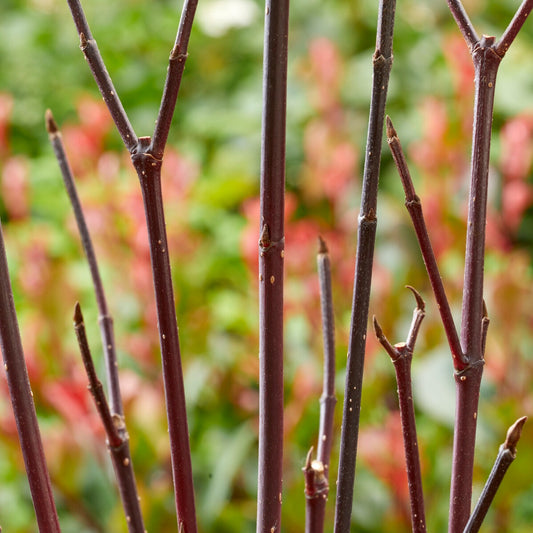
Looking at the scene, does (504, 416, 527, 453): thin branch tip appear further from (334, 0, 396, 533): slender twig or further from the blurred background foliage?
the blurred background foliage

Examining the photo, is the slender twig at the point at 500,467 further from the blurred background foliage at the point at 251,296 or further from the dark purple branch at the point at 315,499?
the blurred background foliage at the point at 251,296

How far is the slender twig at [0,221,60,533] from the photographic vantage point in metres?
0.25

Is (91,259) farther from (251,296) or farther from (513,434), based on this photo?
(251,296)

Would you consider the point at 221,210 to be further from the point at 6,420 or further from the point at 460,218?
the point at 6,420

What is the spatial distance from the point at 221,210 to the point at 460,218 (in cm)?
76

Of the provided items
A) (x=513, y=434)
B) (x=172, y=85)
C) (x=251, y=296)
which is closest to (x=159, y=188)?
(x=172, y=85)

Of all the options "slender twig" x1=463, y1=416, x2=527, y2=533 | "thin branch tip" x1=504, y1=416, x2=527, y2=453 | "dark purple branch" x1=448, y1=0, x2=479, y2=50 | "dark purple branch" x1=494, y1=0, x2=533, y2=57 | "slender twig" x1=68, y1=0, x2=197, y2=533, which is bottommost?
"slender twig" x1=463, y1=416, x2=527, y2=533

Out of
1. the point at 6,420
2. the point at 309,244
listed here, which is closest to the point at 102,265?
the point at 309,244

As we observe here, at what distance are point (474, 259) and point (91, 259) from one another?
0.54 ft

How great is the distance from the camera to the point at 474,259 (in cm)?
27

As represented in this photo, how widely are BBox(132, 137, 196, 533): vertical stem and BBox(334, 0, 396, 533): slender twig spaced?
0.06 metres

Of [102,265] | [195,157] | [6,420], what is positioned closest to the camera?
[6,420]

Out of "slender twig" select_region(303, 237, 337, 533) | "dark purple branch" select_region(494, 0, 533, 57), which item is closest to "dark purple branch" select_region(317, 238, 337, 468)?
"slender twig" select_region(303, 237, 337, 533)

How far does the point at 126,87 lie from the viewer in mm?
2471
